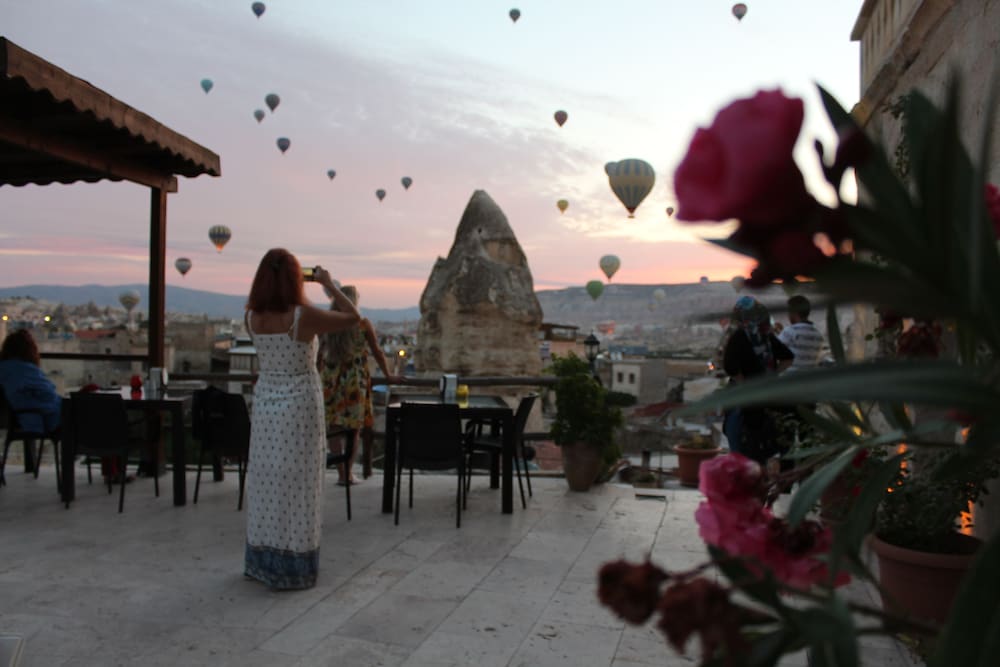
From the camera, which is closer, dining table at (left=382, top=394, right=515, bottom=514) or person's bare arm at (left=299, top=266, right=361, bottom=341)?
person's bare arm at (left=299, top=266, right=361, bottom=341)

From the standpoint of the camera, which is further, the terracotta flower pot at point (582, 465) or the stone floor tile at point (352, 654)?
the terracotta flower pot at point (582, 465)

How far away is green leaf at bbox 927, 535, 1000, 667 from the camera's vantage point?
1.75 feet

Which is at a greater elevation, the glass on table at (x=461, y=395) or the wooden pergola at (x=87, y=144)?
the wooden pergola at (x=87, y=144)

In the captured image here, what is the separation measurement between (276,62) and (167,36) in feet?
5.54

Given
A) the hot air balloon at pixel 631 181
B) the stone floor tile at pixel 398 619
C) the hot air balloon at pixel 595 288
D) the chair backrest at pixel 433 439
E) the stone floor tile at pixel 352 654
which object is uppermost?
the hot air balloon at pixel 631 181

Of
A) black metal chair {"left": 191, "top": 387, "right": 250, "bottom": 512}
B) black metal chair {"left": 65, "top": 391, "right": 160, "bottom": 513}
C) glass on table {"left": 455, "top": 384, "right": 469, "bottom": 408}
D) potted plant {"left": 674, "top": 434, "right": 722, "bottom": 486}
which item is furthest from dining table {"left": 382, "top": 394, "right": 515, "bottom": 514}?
potted plant {"left": 674, "top": 434, "right": 722, "bottom": 486}

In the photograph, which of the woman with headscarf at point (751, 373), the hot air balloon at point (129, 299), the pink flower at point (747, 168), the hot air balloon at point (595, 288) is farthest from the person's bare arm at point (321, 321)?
the hot air balloon at point (129, 299)

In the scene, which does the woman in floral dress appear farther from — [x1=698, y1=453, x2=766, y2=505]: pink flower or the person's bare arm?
[x1=698, y1=453, x2=766, y2=505]: pink flower

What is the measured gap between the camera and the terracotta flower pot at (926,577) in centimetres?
259

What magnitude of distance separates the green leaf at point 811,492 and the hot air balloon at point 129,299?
4343 centimetres

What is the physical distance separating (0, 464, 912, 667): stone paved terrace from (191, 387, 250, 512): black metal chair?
14.6 inches

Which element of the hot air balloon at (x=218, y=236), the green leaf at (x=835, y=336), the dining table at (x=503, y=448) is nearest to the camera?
the green leaf at (x=835, y=336)

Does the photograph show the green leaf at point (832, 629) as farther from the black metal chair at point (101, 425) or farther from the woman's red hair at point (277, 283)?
the black metal chair at point (101, 425)

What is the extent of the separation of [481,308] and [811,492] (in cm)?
3266
